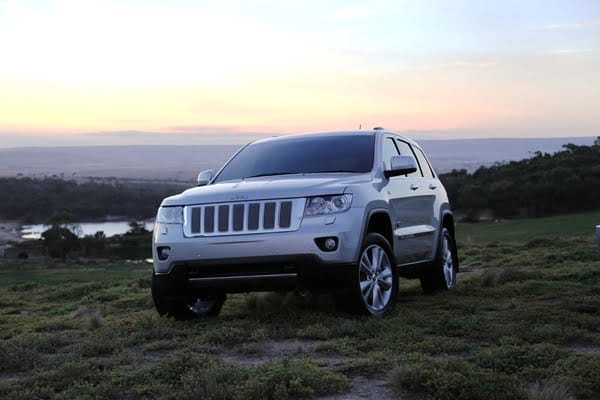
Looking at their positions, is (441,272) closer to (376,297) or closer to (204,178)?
(376,297)

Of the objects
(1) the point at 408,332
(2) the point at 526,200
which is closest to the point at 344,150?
(1) the point at 408,332

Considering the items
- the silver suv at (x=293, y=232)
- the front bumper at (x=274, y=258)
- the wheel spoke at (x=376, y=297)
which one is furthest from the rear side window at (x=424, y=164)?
the front bumper at (x=274, y=258)

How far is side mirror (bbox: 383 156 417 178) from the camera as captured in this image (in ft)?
24.5

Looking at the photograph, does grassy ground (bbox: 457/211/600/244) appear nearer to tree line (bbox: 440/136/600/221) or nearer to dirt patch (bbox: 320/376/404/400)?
tree line (bbox: 440/136/600/221)

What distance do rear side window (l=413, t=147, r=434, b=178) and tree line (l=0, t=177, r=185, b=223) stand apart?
2543 inches

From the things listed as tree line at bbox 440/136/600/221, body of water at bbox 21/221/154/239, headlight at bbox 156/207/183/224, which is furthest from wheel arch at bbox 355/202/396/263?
body of water at bbox 21/221/154/239

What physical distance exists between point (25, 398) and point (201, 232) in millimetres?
2441

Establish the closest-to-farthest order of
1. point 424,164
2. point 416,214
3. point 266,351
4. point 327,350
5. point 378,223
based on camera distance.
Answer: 1. point 327,350
2. point 266,351
3. point 378,223
4. point 416,214
5. point 424,164

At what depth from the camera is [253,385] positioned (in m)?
4.17

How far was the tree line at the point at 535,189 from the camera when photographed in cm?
4504

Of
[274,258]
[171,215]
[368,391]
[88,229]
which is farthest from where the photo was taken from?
[88,229]

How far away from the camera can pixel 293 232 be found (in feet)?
20.8

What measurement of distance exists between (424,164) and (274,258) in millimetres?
3505

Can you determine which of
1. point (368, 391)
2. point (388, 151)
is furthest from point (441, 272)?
point (368, 391)
